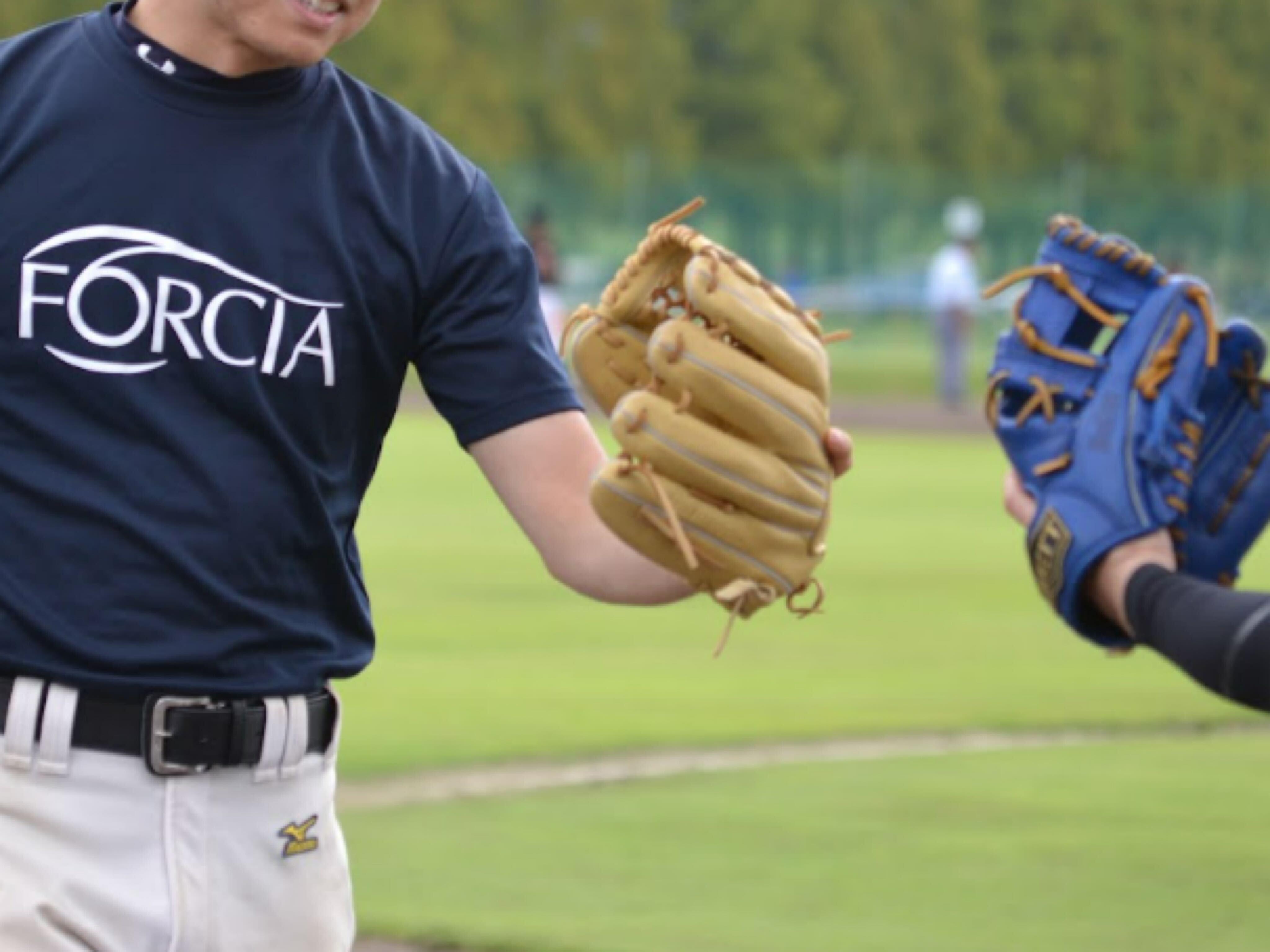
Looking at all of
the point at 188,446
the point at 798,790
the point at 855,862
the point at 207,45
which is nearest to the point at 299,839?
the point at 188,446

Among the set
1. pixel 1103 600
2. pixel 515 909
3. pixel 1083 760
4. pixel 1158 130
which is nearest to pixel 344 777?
pixel 515 909

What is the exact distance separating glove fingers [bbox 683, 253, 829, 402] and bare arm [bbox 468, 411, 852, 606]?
1.00 feet

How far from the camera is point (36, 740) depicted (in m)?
2.99

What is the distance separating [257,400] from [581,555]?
471 mm

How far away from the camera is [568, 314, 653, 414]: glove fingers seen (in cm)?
335

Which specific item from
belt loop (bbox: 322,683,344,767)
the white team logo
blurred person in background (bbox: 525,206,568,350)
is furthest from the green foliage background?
the white team logo

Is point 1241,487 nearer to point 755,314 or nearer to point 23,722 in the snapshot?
point 755,314

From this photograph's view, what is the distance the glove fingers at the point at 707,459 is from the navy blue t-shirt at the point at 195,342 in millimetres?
309

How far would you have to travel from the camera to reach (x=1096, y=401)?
16.6 feet

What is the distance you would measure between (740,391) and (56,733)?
34.1 inches

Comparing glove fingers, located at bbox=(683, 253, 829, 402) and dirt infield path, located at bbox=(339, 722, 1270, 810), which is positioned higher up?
glove fingers, located at bbox=(683, 253, 829, 402)

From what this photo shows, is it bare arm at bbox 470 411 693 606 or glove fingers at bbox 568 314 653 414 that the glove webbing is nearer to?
glove fingers at bbox 568 314 653 414

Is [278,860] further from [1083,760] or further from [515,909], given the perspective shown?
[1083,760]

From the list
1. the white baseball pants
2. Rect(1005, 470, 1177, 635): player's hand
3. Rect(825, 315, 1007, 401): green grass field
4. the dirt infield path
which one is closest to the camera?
the white baseball pants
